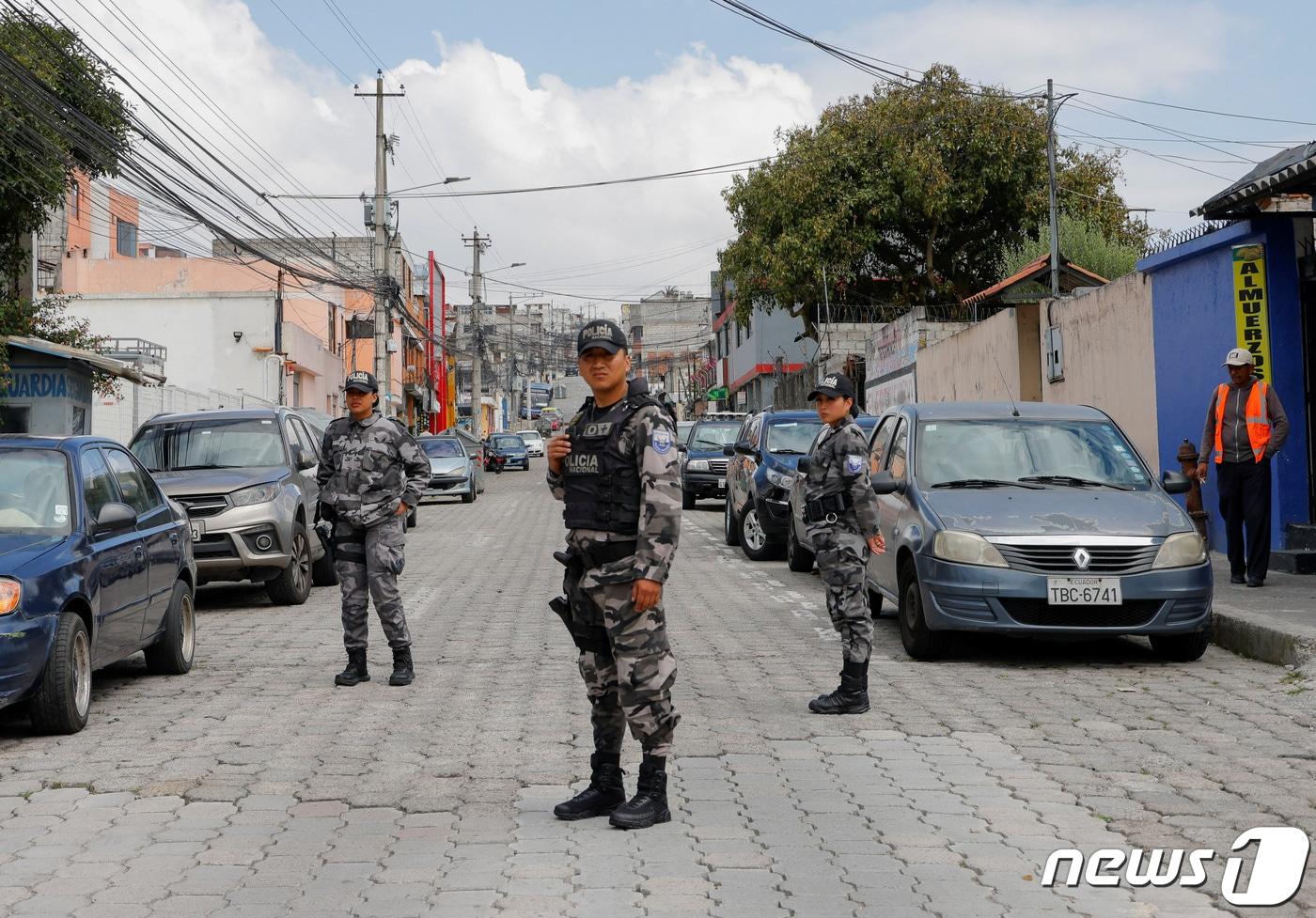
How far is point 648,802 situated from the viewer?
5.37 metres

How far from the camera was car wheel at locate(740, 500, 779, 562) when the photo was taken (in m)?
17.2

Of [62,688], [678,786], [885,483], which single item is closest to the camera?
[678,786]

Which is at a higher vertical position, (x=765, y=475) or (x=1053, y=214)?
(x=1053, y=214)

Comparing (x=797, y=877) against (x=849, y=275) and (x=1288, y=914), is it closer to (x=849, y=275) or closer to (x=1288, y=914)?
(x=1288, y=914)

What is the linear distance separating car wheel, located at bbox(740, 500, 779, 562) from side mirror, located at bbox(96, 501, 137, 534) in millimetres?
10068

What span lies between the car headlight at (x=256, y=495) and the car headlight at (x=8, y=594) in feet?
19.8

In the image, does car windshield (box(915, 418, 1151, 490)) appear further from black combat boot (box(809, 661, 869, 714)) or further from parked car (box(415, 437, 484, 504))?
parked car (box(415, 437, 484, 504))


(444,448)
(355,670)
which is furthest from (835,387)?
(444,448)

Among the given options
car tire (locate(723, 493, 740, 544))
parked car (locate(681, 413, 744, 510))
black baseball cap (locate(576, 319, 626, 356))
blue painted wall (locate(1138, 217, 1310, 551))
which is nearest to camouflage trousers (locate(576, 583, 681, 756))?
black baseball cap (locate(576, 319, 626, 356))

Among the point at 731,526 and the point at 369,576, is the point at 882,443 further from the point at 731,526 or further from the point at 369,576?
the point at 731,526

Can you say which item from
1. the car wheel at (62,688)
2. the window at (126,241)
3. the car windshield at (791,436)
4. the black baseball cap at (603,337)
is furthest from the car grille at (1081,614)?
the window at (126,241)

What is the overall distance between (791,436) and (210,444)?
7.18 meters

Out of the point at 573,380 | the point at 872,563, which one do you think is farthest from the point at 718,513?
the point at 573,380

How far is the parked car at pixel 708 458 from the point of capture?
2622cm
